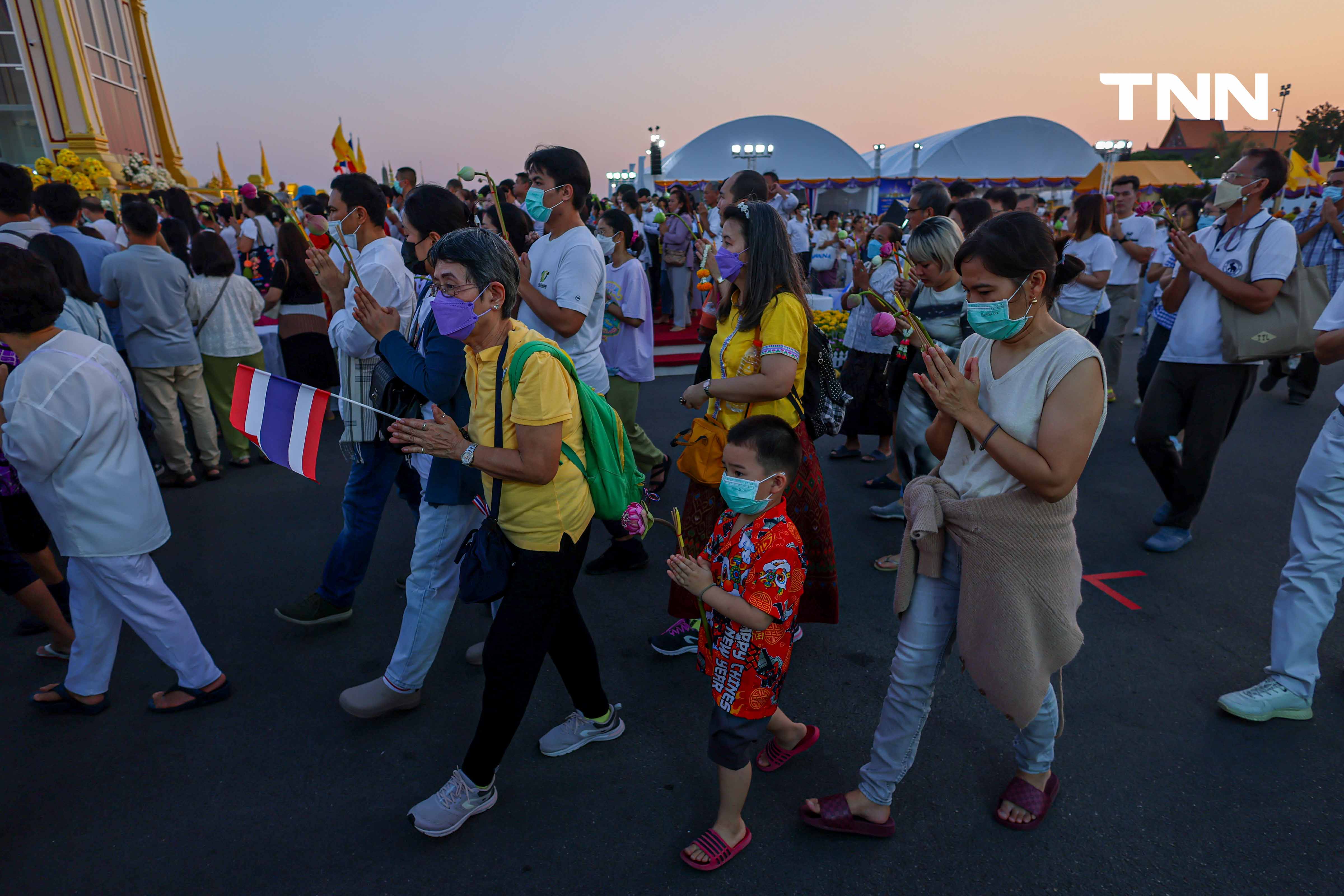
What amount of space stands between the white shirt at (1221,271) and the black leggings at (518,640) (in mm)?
3595

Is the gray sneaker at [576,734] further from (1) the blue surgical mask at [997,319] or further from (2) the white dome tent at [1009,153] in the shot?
(2) the white dome tent at [1009,153]

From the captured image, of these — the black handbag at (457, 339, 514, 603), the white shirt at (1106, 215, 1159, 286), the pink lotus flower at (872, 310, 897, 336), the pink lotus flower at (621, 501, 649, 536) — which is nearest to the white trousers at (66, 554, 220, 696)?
the black handbag at (457, 339, 514, 603)

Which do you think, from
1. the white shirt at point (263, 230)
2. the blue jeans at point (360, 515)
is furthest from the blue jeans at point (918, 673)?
the white shirt at point (263, 230)

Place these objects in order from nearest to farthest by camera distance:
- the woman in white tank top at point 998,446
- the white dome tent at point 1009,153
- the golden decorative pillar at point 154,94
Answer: the woman in white tank top at point 998,446 → the golden decorative pillar at point 154,94 → the white dome tent at point 1009,153

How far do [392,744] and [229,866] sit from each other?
2.03ft

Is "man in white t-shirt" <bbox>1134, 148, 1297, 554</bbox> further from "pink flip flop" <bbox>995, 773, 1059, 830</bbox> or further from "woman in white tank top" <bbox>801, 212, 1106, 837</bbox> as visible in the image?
"pink flip flop" <bbox>995, 773, 1059, 830</bbox>

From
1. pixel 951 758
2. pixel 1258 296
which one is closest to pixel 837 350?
pixel 1258 296

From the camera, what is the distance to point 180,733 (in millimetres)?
2732

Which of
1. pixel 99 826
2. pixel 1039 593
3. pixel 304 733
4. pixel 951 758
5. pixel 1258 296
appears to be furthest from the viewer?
pixel 1258 296

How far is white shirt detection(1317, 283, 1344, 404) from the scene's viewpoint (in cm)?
252

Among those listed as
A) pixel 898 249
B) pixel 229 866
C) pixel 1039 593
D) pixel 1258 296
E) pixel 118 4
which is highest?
pixel 118 4

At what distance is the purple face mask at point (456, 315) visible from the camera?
200cm

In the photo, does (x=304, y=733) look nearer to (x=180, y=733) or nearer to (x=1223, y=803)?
(x=180, y=733)

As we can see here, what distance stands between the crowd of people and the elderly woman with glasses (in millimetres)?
13
